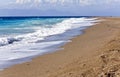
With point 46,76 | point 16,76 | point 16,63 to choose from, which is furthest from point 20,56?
point 46,76

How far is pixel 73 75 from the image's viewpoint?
6398 mm

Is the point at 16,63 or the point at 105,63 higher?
the point at 105,63

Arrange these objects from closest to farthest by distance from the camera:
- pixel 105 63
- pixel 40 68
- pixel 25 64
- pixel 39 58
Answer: pixel 105 63, pixel 40 68, pixel 25 64, pixel 39 58

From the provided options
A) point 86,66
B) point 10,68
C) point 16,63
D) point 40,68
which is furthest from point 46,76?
point 16,63

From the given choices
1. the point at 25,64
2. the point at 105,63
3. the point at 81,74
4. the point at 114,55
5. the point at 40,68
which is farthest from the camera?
the point at 25,64

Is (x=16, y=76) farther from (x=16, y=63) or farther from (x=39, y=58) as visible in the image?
(x=39, y=58)

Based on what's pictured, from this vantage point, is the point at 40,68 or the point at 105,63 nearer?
the point at 105,63

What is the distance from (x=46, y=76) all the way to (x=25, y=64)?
2.68 metres

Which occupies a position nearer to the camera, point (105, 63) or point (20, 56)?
point (105, 63)

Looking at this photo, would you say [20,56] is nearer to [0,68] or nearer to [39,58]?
[39,58]

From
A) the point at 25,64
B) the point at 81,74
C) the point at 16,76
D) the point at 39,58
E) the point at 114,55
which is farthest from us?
the point at 39,58

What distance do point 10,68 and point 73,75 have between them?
3.32m

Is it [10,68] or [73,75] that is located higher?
[73,75]

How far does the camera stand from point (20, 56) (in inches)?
461
